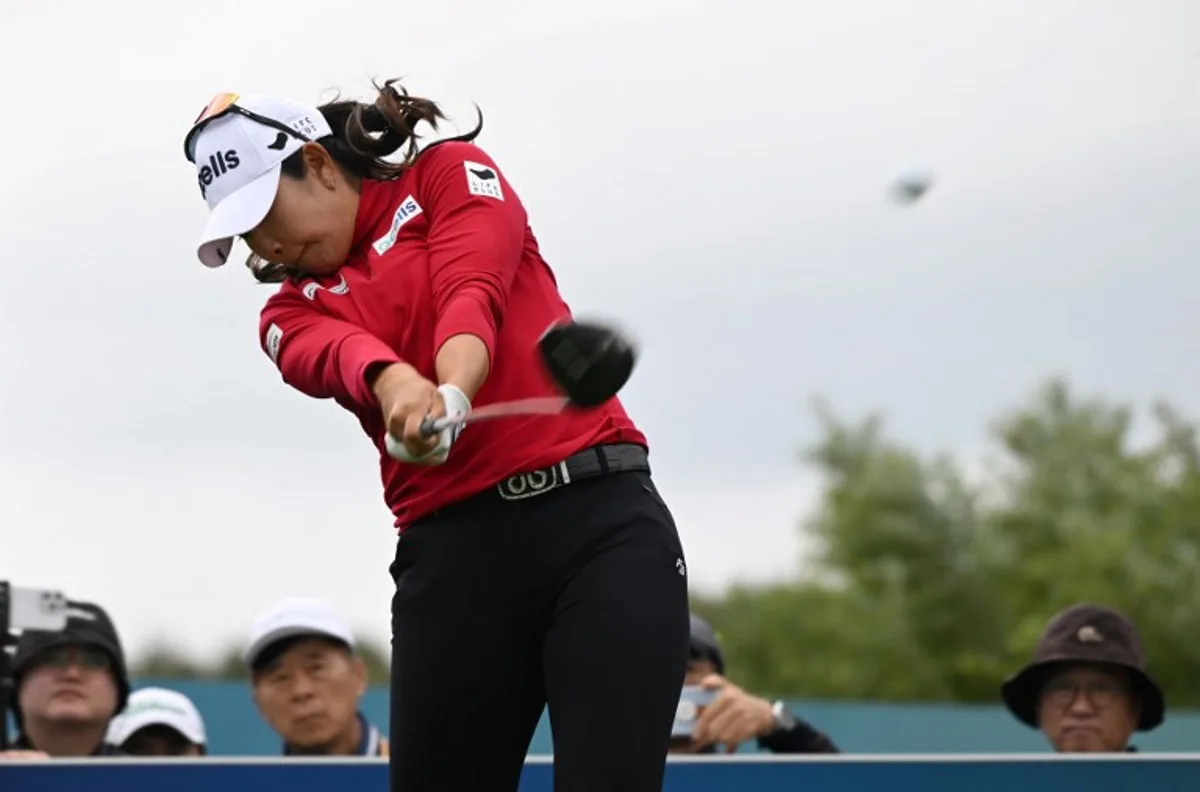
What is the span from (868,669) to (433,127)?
103 ft

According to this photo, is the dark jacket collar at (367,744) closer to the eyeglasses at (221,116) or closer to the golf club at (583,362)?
the eyeglasses at (221,116)

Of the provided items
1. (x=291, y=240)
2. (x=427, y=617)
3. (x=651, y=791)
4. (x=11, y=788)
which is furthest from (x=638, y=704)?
(x=11, y=788)

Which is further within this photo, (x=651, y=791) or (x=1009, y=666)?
(x=1009, y=666)

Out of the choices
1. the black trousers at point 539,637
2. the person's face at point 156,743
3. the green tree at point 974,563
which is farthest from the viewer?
the green tree at point 974,563

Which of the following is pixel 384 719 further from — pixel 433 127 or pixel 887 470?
pixel 887 470

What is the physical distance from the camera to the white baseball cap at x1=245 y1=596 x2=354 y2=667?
24.6ft

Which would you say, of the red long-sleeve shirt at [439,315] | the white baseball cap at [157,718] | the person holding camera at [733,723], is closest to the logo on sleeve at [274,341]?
the red long-sleeve shirt at [439,315]

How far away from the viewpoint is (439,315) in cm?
399

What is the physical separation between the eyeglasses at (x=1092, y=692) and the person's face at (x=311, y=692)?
2.37 meters

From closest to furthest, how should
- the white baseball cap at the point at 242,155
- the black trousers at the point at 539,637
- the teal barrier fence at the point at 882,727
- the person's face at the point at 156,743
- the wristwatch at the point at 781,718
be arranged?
1. the black trousers at the point at 539,637
2. the white baseball cap at the point at 242,155
3. the wristwatch at the point at 781,718
4. the person's face at the point at 156,743
5. the teal barrier fence at the point at 882,727

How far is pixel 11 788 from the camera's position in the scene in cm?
558

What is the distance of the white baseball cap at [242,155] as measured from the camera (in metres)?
4.17

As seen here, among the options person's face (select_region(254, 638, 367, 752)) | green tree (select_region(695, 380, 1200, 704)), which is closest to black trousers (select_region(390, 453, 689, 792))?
person's face (select_region(254, 638, 367, 752))

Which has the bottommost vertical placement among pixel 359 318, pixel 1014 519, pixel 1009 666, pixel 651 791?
pixel 651 791
